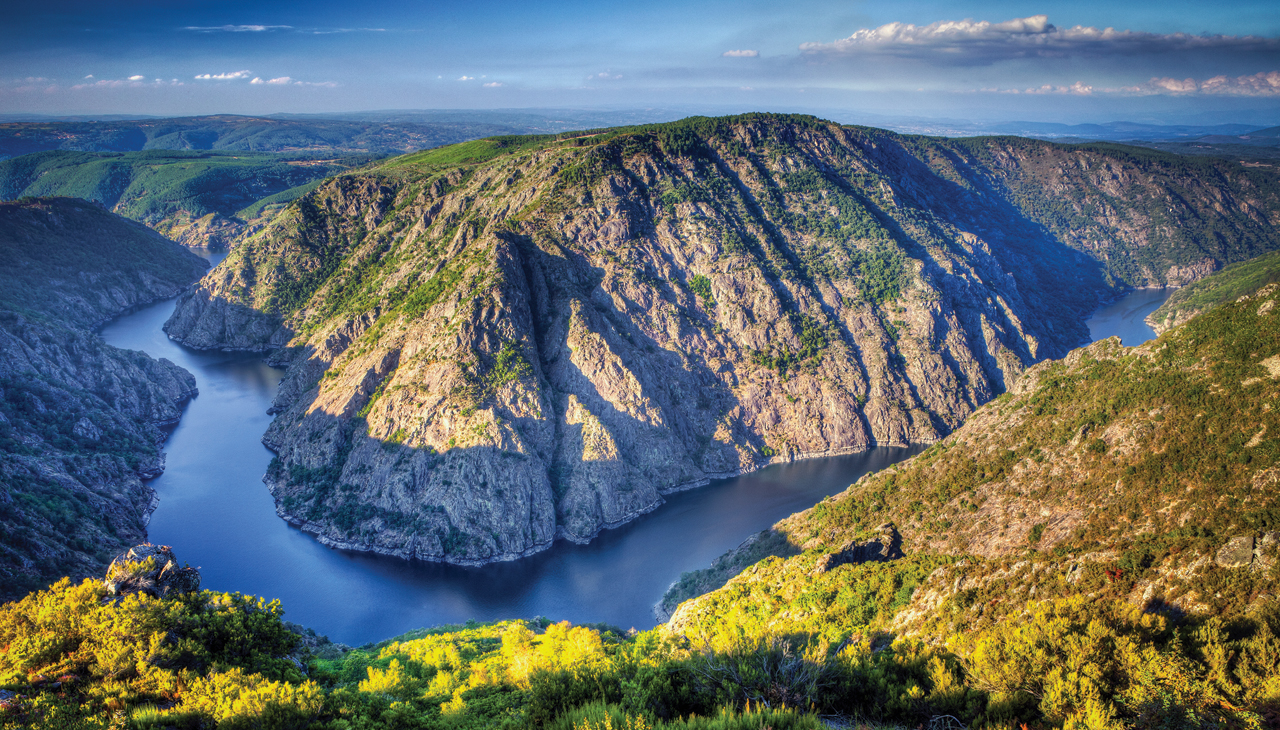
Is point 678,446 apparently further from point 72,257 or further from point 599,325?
point 72,257

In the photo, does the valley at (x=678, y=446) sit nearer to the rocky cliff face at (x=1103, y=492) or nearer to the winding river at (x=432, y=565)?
the rocky cliff face at (x=1103, y=492)

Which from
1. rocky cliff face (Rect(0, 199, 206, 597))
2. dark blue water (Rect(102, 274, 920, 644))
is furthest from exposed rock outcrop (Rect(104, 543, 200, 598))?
dark blue water (Rect(102, 274, 920, 644))

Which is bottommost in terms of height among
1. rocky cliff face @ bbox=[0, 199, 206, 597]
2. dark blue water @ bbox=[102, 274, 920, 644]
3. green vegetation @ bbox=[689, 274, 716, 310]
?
dark blue water @ bbox=[102, 274, 920, 644]

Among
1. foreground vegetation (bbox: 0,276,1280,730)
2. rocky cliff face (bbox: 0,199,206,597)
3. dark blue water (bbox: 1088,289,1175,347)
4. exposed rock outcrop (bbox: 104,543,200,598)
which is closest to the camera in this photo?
foreground vegetation (bbox: 0,276,1280,730)

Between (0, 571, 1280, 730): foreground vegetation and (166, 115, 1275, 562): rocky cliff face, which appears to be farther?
(166, 115, 1275, 562): rocky cliff face

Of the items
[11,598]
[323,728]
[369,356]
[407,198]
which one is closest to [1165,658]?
[323,728]

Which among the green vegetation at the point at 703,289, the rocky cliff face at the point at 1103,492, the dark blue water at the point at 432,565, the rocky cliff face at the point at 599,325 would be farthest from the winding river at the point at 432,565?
the green vegetation at the point at 703,289

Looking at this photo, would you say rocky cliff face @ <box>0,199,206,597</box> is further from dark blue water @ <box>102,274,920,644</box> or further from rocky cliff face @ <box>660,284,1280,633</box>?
rocky cliff face @ <box>660,284,1280,633</box>
